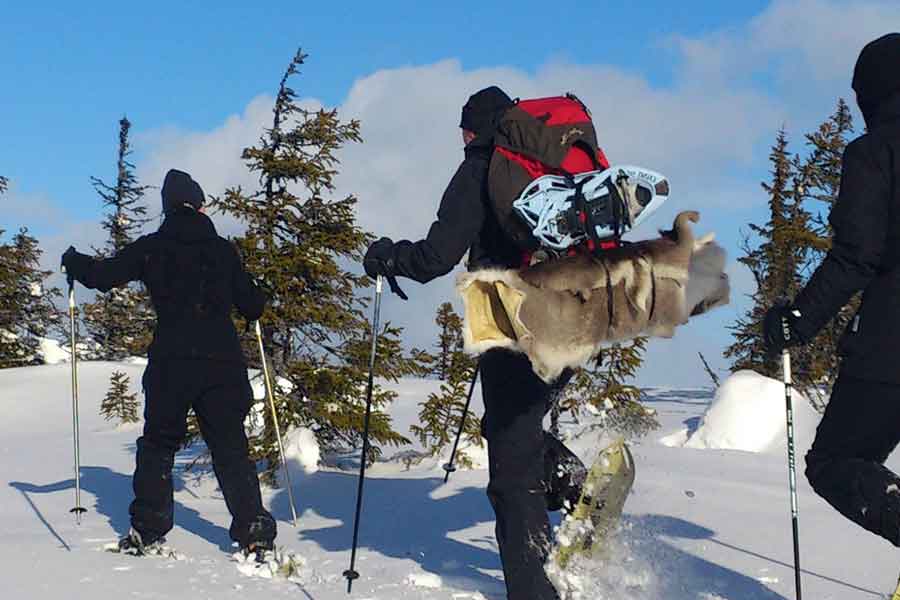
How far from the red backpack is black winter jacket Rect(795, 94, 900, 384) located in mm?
1013

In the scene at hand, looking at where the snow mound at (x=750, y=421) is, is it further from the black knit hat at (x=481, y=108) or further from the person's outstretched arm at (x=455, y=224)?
the person's outstretched arm at (x=455, y=224)

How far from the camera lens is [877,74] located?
3600 mm

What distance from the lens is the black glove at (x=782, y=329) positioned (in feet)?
12.4

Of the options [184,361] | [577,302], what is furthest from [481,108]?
[184,361]

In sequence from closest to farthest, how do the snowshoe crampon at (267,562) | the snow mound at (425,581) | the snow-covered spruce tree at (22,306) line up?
the snow mound at (425,581), the snowshoe crampon at (267,562), the snow-covered spruce tree at (22,306)

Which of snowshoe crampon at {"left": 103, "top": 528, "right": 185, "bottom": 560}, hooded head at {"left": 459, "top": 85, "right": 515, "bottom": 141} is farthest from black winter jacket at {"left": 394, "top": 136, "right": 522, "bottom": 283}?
snowshoe crampon at {"left": 103, "top": 528, "right": 185, "bottom": 560}

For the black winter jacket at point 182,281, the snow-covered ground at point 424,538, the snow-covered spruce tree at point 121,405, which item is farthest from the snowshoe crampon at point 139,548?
the snow-covered spruce tree at point 121,405

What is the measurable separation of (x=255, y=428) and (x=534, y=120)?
601cm

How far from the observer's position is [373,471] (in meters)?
9.52

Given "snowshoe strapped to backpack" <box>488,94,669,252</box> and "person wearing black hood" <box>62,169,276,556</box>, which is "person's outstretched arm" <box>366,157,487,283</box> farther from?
"person wearing black hood" <box>62,169,276,556</box>

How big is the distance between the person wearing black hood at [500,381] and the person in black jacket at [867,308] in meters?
1.11

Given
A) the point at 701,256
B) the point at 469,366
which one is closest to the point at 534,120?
the point at 701,256

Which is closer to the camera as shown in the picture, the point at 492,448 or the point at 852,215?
the point at 852,215

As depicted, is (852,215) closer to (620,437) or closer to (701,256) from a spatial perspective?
(701,256)
